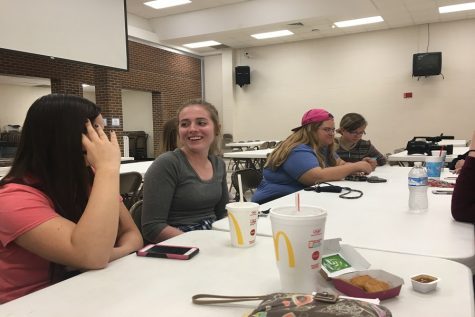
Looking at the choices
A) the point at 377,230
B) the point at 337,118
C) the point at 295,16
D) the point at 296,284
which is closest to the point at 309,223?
the point at 296,284

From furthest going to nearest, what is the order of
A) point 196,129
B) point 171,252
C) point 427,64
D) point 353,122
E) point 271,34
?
point 271,34, point 427,64, point 353,122, point 196,129, point 171,252

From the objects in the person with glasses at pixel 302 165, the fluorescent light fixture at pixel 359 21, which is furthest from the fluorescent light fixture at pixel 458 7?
the person with glasses at pixel 302 165

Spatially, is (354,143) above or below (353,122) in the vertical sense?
below

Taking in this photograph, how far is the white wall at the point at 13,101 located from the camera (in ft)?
46.9

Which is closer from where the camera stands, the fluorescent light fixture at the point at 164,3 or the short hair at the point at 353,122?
the short hair at the point at 353,122

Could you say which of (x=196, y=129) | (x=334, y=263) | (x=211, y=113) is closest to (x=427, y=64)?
(x=211, y=113)

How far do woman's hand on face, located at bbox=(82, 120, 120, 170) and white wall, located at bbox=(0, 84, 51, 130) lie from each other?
14.5 metres

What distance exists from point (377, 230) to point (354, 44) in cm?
940

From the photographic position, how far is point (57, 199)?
122 cm

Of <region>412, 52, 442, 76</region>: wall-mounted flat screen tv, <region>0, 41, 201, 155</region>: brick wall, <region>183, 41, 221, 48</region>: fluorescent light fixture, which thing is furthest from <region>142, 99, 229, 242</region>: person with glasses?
<region>183, 41, 221, 48</region>: fluorescent light fixture

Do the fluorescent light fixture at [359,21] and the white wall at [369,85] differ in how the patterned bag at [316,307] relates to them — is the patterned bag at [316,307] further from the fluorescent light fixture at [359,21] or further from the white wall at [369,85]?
the white wall at [369,85]

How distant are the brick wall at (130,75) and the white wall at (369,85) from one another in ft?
4.13

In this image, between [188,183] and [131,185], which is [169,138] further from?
[188,183]

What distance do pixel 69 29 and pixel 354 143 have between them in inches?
182
